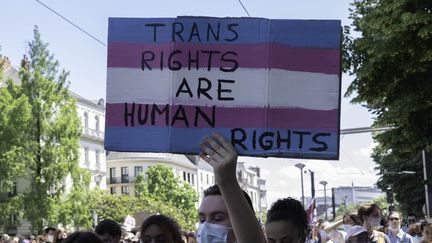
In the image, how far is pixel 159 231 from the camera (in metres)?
4.73

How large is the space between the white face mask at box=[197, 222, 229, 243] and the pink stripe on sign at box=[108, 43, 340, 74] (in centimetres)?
91

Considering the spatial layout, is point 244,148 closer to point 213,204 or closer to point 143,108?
point 213,204

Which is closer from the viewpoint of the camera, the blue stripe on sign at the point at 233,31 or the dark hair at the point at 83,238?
the dark hair at the point at 83,238

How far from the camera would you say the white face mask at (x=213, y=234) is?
357cm

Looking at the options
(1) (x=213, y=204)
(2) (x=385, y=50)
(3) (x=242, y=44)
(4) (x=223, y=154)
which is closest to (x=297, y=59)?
(3) (x=242, y=44)

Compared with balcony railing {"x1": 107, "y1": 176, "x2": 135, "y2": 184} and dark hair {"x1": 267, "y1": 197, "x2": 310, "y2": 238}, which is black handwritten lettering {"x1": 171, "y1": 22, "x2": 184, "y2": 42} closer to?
dark hair {"x1": 267, "y1": 197, "x2": 310, "y2": 238}

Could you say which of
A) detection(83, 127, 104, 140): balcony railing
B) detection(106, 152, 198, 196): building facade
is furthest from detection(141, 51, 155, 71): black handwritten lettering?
detection(106, 152, 198, 196): building facade

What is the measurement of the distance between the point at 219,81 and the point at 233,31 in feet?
0.96

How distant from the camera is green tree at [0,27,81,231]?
1775 inches

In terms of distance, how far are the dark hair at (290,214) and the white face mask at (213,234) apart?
221mm

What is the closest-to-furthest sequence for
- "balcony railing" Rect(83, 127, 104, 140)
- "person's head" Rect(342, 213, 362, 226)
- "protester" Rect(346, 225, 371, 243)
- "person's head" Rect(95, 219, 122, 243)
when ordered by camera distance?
"person's head" Rect(95, 219, 122, 243) → "protester" Rect(346, 225, 371, 243) → "person's head" Rect(342, 213, 362, 226) → "balcony railing" Rect(83, 127, 104, 140)

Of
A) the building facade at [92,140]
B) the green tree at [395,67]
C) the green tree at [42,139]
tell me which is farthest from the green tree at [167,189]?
the green tree at [395,67]

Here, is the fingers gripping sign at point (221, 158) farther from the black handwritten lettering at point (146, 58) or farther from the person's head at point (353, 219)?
the person's head at point (353, 219)

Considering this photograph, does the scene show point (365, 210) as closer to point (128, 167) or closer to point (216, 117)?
point (216, 117)
